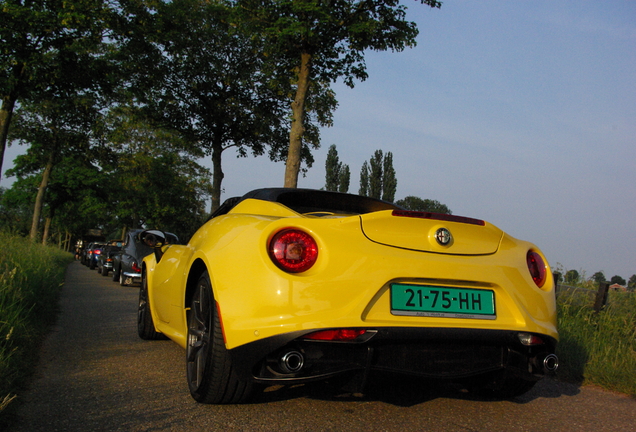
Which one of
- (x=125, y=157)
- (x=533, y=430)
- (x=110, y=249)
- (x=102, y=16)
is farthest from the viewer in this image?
(x=125, y=157)

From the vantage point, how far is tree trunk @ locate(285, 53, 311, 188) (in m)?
15.1

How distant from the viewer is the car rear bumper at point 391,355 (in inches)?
113

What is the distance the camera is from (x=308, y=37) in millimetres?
15266

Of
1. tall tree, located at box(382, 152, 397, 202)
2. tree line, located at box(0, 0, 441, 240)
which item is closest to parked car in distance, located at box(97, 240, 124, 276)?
tree line, located at box(0, 0, 441, 240)

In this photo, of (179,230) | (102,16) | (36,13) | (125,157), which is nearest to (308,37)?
(102,16)

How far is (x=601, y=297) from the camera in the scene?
24.5 feet

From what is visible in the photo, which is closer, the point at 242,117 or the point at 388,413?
the point at 388,413

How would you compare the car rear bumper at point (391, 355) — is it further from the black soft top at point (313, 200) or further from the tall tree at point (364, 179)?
the tall tree at point (364, 179)

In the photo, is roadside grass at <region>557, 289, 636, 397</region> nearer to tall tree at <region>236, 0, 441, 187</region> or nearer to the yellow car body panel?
the yellow car body panel

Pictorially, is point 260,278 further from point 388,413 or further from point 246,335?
point 388,413

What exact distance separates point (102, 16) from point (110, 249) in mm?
8474

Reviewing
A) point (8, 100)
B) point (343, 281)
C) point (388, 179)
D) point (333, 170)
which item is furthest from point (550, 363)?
point (388, 179)

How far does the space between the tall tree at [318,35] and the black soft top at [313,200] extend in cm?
1051

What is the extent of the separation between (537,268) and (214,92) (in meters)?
22.7
